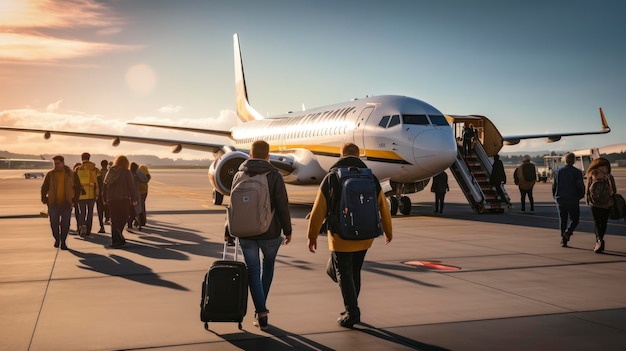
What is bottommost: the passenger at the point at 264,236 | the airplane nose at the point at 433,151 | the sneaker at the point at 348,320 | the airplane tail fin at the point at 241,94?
the sneaker at the point at 348,320

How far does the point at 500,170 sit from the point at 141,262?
1394 cm

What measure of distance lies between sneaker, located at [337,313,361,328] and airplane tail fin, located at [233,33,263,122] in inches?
1244

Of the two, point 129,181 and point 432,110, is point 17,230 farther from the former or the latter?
point 432,110

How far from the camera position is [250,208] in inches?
246

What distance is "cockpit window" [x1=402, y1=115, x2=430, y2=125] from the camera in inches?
734

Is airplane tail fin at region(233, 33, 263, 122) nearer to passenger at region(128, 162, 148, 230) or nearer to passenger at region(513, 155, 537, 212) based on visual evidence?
passenger at region(513, 155, 537, 212)

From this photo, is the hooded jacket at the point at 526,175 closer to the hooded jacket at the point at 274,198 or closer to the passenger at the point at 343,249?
the passenger at the point at 343,249

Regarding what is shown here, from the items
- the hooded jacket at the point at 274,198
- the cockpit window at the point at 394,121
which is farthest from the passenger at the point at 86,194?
the hooded jacket at the point at 274,198

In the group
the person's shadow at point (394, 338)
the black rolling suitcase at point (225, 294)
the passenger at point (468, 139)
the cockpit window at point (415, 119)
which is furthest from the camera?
the passenger at point (468, 139)

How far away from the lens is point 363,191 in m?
6.30

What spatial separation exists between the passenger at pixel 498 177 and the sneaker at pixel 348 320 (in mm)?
15836

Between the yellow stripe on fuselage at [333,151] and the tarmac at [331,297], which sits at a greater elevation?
the yellow stripe on fuselage at [333,151]

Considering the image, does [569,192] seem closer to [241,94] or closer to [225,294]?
[225,294]

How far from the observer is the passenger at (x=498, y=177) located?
2119cm
